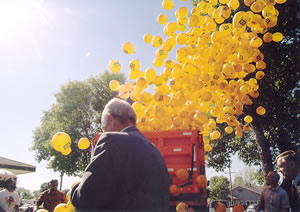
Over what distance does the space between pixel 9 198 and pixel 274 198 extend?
18.2 feet

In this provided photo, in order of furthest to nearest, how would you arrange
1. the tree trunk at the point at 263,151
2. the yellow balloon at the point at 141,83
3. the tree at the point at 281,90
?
1. the tree trunk at the point at 263,151
2. the tree at the point at 281,90
3. the yellow balloon at the point at 141,83

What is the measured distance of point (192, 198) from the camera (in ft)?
13.6

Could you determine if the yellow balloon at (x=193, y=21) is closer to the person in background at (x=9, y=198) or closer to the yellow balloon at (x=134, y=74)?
the yellow balloon at (x=134, y=74)

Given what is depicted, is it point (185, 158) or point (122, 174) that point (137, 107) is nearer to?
point (185, 158)

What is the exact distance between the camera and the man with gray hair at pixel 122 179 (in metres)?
1.67

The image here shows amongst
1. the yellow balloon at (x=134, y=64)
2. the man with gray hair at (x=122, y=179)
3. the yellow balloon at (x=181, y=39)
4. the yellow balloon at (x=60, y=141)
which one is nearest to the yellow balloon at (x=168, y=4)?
the yellow balloon at (x=181, y=39)

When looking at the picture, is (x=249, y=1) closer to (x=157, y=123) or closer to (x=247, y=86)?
(x=247, y=86)

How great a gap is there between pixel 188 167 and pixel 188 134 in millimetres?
574

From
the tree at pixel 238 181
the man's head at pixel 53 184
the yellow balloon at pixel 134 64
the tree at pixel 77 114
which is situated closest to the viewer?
the yellow balloon at pixel 134 64

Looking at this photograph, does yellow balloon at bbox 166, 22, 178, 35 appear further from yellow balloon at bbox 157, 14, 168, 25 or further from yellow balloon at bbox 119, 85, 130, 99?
yellow balloon at bbox 119, 85, 130, 99

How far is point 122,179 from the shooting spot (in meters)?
1.69

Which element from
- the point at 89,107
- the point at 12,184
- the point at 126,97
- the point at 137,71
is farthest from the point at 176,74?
the point at 89,107

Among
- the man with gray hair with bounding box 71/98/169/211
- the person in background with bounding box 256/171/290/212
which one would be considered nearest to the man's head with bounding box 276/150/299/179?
the person in background with bounding box 256/171/290/212

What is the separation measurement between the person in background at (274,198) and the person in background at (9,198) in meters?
5.43
